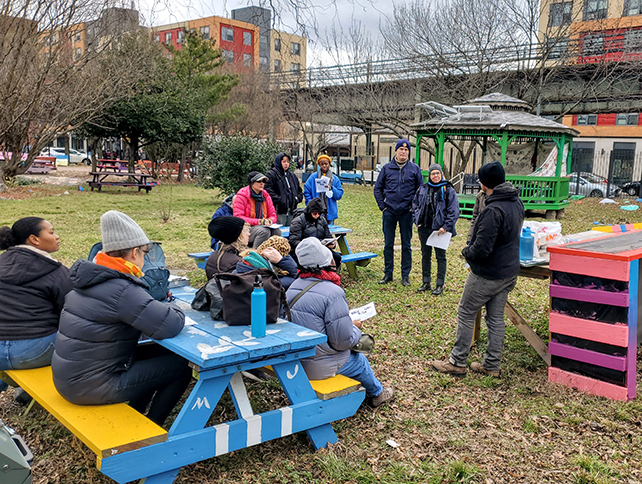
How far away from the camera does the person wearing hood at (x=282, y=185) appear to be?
8734 millimetres

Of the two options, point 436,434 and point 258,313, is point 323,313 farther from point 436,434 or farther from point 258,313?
point 436,434

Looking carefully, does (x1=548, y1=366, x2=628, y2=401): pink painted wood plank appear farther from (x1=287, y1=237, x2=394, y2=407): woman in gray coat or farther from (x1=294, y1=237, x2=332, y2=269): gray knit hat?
(x1=294, y1=237, x2=332, y2=269): gray knit hat

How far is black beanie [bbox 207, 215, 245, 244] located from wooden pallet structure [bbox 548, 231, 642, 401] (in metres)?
2.55

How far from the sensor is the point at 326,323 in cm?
368

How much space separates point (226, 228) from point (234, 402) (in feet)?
5.68

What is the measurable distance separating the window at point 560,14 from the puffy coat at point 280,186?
15.2 metres

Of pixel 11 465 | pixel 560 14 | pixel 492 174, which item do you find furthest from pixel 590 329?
pixel 560 14

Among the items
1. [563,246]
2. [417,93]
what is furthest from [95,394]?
[417,93]

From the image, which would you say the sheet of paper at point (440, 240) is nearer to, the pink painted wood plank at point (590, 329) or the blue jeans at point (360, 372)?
the pink painted wood plank at point (590, 329)

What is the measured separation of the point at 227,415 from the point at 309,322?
1029mm

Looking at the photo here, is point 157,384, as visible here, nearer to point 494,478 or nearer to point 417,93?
point 494,478

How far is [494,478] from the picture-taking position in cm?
335

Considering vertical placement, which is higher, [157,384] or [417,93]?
[417,93]

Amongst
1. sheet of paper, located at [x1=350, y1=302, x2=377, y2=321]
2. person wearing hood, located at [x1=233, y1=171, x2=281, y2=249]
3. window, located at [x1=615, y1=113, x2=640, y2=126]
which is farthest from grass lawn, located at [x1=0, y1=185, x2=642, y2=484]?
window, located at [x1=615, y1=113, x2=640, y2=126]
